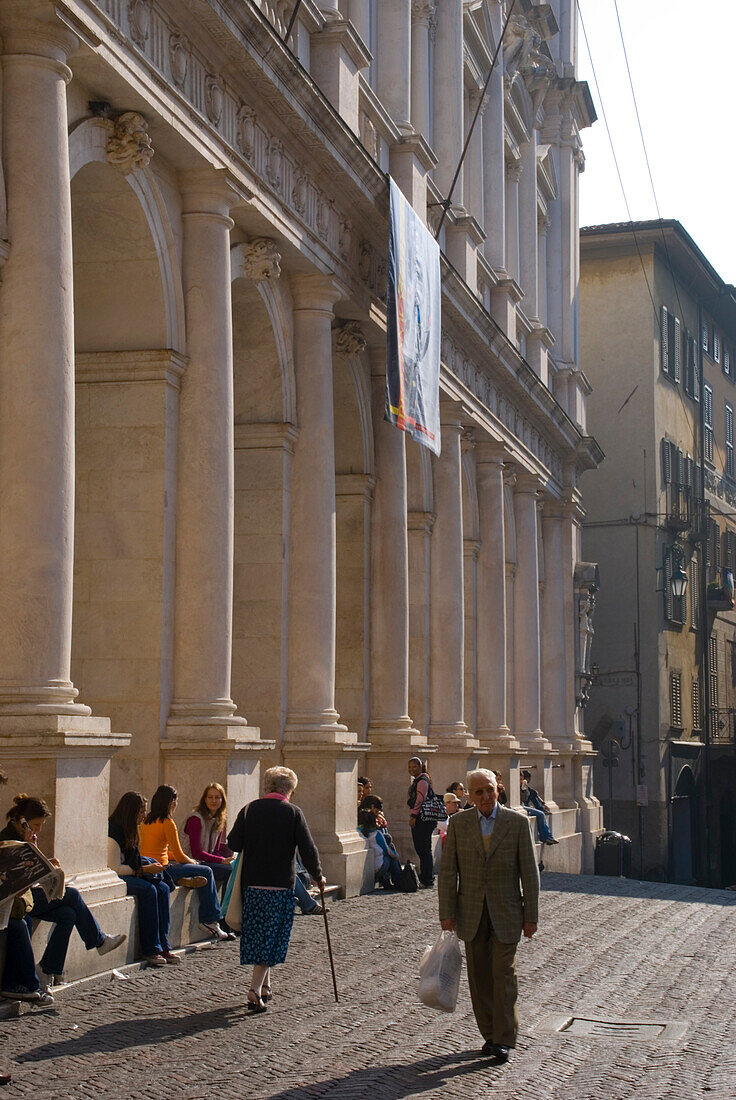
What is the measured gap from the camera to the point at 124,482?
14078 millimetres

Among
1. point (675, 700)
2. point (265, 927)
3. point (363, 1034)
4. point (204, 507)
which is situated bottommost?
point (363, 1034)

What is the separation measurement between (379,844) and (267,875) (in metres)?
8.73

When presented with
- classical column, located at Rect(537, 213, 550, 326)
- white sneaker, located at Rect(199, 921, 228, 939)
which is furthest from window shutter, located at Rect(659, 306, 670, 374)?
white sneaker, located at Rect(199, 921, 228, 939)

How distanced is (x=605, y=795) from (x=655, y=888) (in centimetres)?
1894

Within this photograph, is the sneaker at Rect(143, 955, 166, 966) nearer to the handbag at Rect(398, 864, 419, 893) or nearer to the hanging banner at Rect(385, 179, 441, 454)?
the handbag at Rect(398, 864, 419, 893)

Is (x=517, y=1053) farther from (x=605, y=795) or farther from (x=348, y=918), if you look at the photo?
(x=605, y=795)

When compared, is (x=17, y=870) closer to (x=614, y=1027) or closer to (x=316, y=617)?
(x=614, y=1027)

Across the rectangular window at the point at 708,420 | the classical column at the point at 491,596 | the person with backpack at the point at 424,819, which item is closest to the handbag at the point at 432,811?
the person with backpack at the point at 424,819

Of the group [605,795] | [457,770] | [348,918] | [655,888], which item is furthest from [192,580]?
[605,795]

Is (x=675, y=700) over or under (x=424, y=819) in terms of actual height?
over

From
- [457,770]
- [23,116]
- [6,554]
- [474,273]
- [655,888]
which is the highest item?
[474,273]

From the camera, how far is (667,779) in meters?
42.9

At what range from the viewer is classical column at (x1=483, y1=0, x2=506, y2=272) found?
28484 millimetres

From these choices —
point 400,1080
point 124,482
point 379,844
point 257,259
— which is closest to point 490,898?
point 400,1080
